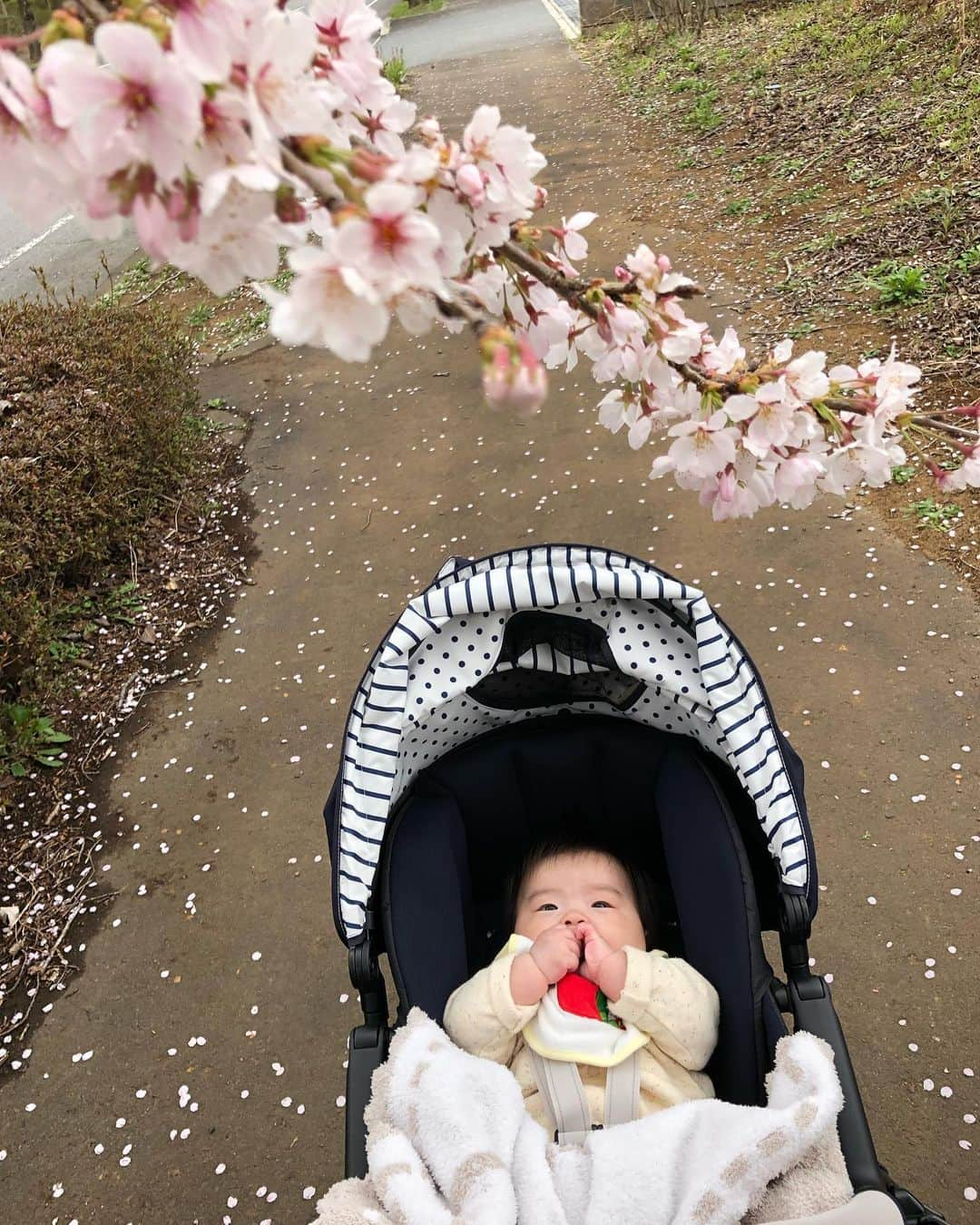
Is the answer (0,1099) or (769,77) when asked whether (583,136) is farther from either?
(0,1099)

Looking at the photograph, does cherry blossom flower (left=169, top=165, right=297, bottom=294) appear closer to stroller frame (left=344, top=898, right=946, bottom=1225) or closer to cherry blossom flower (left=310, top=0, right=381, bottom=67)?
cherry blossom flower (left=310, top=0, right=381, bottom=67)

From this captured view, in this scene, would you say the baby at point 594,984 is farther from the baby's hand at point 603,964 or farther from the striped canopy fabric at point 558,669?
the striped canopy fabric at point 558,669

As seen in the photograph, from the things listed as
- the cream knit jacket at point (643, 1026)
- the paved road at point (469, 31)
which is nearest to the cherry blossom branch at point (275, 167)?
the cream knit jacket at point (643, 1026)

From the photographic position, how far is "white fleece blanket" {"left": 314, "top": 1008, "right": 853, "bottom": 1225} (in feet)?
4.27

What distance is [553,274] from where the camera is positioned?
0.91m

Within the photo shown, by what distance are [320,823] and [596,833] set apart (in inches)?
44.5

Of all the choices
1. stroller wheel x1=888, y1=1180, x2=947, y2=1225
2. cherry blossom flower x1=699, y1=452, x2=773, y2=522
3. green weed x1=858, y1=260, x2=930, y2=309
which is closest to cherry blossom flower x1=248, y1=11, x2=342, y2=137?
cherry blossom flower x1=699, y1=452, x2=773, y2=522

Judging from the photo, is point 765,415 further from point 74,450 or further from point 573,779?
point 74,450

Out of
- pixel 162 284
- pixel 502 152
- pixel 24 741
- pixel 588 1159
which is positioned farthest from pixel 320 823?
pixel 162 284

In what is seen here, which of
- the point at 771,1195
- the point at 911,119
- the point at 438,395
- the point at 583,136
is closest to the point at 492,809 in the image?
the point at 771,1195

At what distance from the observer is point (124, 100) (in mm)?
546

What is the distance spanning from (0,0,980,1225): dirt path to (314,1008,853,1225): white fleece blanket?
28.6 inches

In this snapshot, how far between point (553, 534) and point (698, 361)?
2.62m

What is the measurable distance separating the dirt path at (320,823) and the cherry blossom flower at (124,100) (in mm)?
2098
